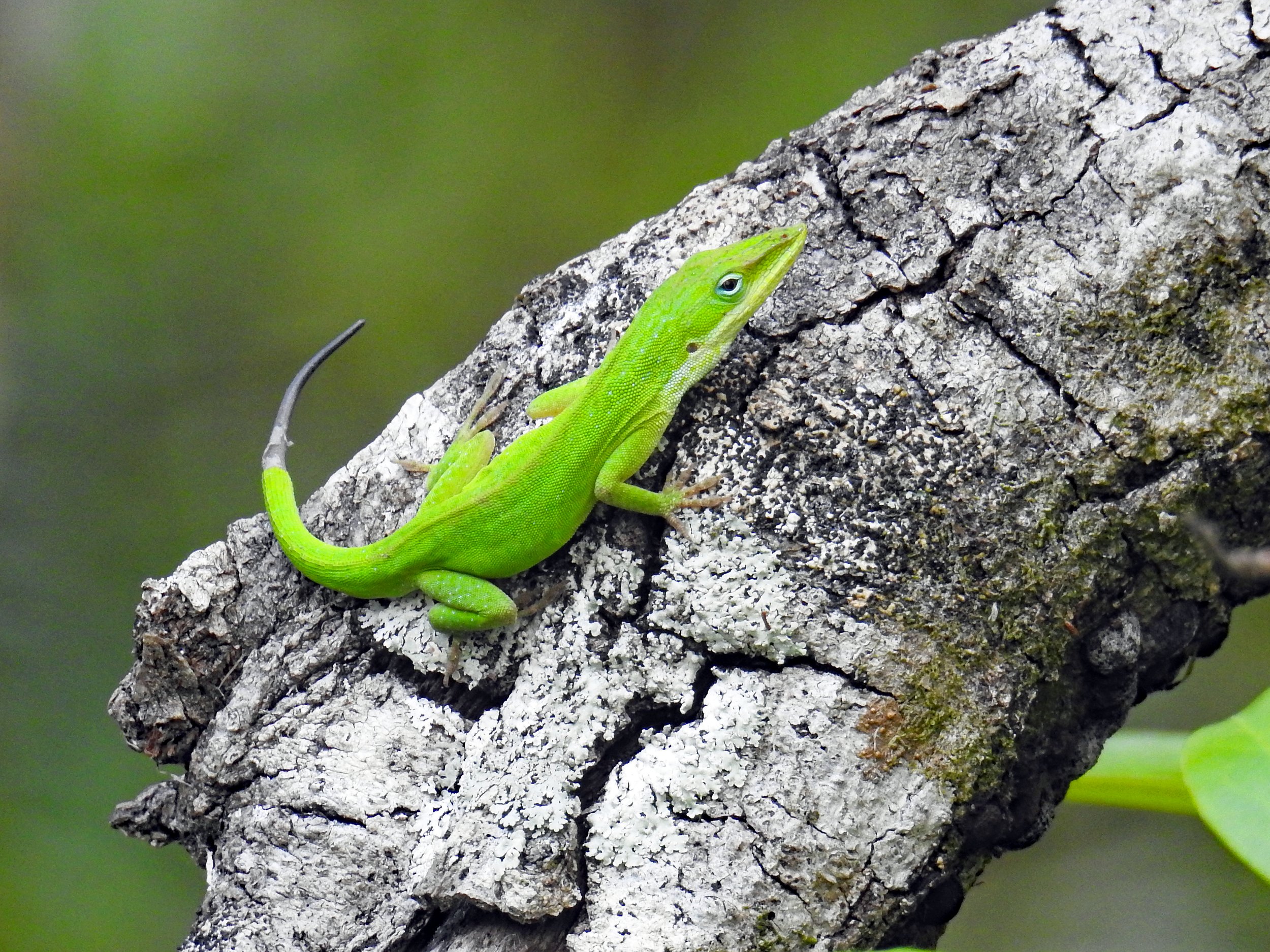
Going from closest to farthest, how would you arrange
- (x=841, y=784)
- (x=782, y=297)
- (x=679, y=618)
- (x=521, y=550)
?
(x=841, y=784), (x=679, y=618), (x=782, y=297), (x=521, y=550)

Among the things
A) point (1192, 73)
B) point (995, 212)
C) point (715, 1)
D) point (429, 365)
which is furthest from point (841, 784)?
point (715, 1)

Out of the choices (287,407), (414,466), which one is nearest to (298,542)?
(414,466)

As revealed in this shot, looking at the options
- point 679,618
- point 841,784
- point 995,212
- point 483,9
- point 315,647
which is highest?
point 483,9

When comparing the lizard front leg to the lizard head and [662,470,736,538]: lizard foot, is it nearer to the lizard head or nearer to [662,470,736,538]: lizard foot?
[662,470,736,538]: lizard foot

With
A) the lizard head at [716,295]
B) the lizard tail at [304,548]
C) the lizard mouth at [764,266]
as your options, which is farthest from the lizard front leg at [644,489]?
the lizard tail at [304,548]

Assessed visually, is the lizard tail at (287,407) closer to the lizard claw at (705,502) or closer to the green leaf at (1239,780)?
the lizard claw at (705,502)

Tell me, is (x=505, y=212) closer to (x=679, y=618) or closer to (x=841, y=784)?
(x=679, y=618)
